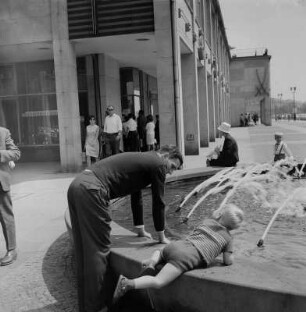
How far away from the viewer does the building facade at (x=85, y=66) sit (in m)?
13.8

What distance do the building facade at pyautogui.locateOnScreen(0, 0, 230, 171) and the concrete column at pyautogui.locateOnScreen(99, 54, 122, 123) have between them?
38 millimetres

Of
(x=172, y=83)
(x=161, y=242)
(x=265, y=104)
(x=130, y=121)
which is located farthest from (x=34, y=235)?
(x=265, y=104)

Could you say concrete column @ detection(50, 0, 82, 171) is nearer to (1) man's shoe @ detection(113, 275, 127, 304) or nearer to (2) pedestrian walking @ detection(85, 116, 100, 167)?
(2) pedestrian walking @ detection(85, 116, 100, 167)

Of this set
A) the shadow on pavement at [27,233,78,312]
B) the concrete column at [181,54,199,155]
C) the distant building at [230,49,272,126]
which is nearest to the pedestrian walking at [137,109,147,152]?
the concrete column at [181,54,199,155]

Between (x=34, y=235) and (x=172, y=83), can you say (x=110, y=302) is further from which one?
(x=172, y=83)

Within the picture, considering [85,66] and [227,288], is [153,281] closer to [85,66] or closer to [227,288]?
[227,288]

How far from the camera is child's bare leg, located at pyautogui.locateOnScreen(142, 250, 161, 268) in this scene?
3760mm

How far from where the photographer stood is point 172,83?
13.8 metres

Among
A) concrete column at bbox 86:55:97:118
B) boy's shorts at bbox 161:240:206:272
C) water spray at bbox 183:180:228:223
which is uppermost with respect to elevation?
concrete column at bbox 86:55:97:118

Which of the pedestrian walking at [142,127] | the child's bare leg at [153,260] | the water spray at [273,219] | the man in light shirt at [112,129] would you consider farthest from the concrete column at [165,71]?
the child's bare leg at [153,260]

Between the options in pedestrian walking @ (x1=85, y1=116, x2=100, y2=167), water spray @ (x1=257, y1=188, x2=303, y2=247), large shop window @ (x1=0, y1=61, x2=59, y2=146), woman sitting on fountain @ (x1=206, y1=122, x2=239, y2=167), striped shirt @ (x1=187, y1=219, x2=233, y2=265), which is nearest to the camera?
striped shirt @ (x1=187, y1=219, x2=233, y2=265)

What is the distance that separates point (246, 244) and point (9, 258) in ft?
9.08

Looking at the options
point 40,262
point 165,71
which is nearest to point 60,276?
point 40,262

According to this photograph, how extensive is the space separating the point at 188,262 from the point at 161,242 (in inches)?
29.8
